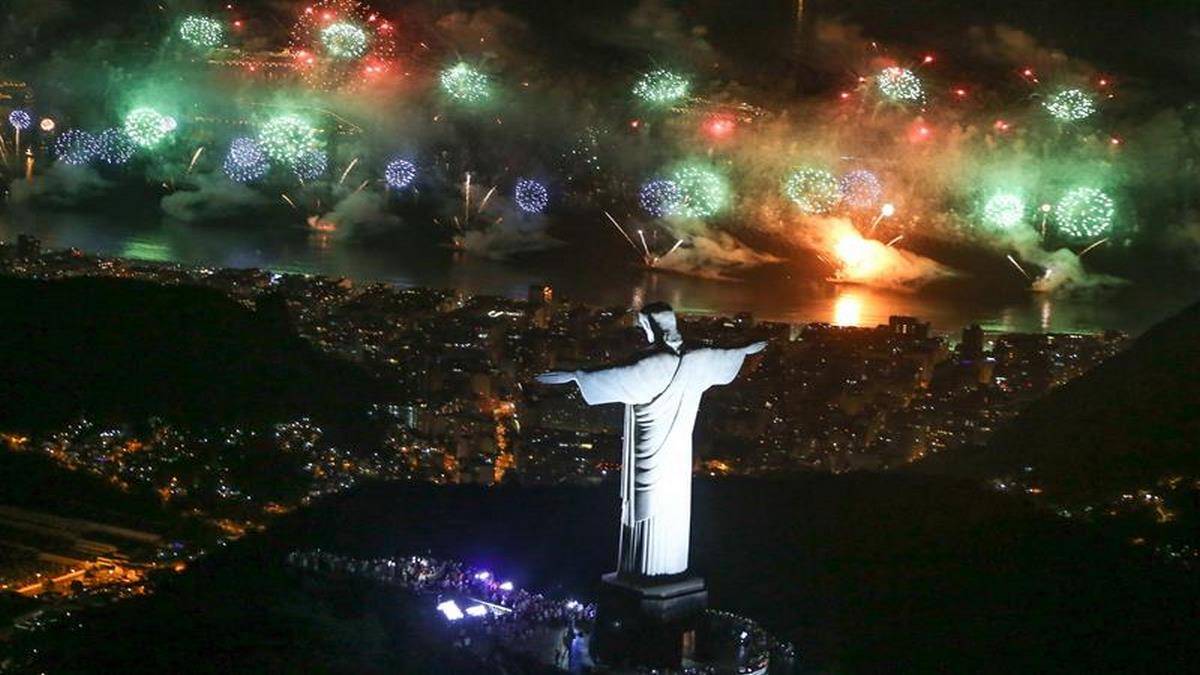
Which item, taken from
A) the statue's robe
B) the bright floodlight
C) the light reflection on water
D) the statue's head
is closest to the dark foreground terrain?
the bright floodlight

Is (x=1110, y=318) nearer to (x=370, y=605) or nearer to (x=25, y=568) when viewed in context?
(x=370, y=605)

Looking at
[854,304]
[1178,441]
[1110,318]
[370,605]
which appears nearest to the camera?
[370,605]

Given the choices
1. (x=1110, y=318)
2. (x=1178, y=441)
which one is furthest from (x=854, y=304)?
(x=1178, y=441)

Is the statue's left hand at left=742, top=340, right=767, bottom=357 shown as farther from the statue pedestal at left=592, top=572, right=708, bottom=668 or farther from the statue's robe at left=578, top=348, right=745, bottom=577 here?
the statue pedestal at left=592, top=572, right=708, bottom=668

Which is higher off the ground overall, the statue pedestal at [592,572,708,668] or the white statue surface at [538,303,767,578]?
the white statue surface at [538,303,767,578]

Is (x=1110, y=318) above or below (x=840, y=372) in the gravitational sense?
above

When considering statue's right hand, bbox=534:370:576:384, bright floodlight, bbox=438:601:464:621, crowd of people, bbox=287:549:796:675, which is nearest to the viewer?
statue's right hand, bbox=534:370:576:384

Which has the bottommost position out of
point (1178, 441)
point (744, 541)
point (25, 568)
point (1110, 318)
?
point (25, 568)
